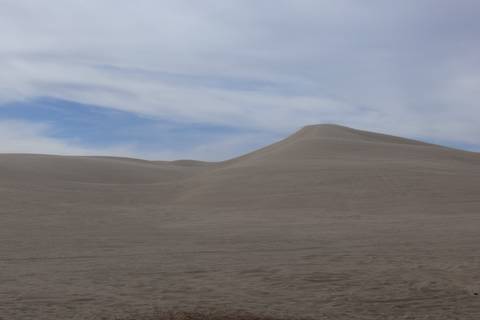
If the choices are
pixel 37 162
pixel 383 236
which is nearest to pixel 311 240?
pixel 383 236

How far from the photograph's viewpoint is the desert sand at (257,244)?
10133 mm

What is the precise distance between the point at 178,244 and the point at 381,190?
17.0 m

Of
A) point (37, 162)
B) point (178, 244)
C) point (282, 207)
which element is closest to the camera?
point (178, 244)

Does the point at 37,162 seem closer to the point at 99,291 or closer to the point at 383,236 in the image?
the point at 383,236

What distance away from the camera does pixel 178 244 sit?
17453mm

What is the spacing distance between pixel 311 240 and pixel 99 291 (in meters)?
8.29

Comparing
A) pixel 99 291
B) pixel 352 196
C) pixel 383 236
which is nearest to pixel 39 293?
pixel 99 291

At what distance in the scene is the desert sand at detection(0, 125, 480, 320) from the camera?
33.2 feet

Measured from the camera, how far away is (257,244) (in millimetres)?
17250

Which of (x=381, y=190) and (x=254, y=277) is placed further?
(x=381, y=190)

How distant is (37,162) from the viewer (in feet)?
175

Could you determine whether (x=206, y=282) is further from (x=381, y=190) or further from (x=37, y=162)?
(x=37, y=162)

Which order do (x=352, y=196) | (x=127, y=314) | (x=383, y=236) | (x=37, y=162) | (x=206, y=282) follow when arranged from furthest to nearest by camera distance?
(x=37, y=162)
(x=352, y=196)
(x=383, y=236)
(x=206, y=282)
(x=127, y=314)

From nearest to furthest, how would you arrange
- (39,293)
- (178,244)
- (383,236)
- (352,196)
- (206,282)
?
(39,293) < (206,282) < (178,244) < (383,236) < (352,196)
